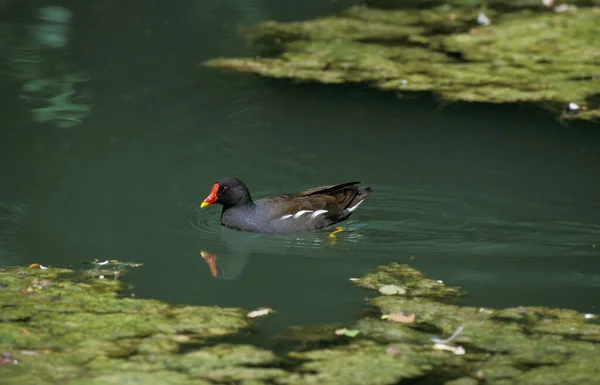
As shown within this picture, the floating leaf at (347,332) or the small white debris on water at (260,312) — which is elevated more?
the floating leaf at (347,332)

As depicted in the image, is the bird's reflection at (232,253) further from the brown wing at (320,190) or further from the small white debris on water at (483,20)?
the small white debris on water at (483,20)

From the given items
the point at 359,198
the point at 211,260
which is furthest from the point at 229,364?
the point at 359,198

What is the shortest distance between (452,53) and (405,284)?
5.44m

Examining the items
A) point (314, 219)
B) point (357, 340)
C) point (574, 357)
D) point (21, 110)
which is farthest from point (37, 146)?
point (574, 357)

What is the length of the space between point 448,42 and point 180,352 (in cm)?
748

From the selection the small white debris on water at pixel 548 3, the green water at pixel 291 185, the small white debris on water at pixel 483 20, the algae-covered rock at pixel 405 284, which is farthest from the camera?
the small white debris on water at pixel 548 3

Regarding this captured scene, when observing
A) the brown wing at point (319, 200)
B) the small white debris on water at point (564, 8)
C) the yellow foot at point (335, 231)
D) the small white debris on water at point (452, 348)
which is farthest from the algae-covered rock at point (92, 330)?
the small white debris on water at point (564, 8)

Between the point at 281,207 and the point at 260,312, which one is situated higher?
the point at 281,207

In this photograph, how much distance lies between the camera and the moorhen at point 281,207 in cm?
773

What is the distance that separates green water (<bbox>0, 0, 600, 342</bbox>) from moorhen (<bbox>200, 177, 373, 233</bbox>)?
12 cm

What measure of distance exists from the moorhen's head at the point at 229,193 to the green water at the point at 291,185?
0.25m

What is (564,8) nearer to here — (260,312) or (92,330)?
(260,312)

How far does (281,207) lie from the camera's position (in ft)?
25.4

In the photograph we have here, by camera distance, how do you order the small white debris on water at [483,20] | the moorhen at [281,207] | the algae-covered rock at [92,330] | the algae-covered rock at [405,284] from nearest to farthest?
the algae-covered rock at [92,330], the algae-covered rock at [405,284], the moorhen at [281,207], the small white debris on water at [483,20]
